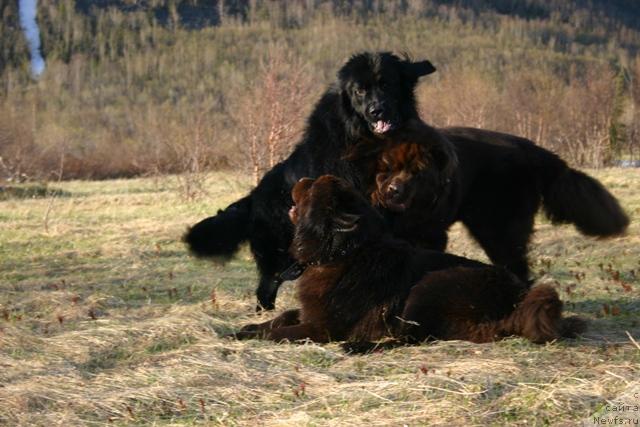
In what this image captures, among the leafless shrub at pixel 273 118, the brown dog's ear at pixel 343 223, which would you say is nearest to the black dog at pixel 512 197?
the brown dog's ear at pixel 343 223

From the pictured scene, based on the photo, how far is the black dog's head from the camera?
602 centimetres

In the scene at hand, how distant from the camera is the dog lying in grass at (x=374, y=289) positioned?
4766 millimetres

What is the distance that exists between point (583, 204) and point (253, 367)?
11.0 ft

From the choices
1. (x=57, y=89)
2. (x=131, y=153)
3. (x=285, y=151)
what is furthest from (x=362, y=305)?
(x=57, y=89)

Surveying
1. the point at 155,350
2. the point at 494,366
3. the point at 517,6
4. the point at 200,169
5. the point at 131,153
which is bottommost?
the point at 131,153

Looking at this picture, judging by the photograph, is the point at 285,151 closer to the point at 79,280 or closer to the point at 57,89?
the point at 79,280

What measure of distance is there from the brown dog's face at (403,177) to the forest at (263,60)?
82.0ft

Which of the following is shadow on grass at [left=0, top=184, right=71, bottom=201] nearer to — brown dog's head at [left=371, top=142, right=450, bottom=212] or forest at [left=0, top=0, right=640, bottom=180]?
forest at [left=0, top=0, right=640, bottom=180]

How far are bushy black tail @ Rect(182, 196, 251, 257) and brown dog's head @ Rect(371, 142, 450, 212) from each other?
1422mm

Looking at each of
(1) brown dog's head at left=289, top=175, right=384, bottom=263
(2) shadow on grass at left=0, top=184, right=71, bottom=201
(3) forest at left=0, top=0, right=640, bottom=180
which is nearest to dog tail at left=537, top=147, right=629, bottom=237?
(1) brown dog's head at left=289, top=175, right=384, bottom=263

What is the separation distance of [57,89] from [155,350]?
237ft

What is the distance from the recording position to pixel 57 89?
72562 mm

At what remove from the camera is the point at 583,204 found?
6.48 m

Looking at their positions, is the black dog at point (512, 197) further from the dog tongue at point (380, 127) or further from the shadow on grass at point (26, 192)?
the shadow on grass at point (26, 192)
